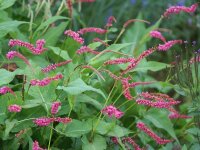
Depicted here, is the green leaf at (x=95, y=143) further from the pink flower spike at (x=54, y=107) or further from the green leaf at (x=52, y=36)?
the green leaf at (x=52, y=36)

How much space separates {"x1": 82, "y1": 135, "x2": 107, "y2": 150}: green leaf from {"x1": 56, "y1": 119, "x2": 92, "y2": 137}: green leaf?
0.09ft

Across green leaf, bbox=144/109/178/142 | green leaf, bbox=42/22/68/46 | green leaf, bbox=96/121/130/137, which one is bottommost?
green leaf, bbox=144/109/178/142

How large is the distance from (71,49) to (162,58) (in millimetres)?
2903

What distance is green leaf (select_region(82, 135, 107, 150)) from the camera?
184 centimetres

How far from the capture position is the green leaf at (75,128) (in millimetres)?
1845

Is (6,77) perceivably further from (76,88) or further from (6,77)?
(76,88)

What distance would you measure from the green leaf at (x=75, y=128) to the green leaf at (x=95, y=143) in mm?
28

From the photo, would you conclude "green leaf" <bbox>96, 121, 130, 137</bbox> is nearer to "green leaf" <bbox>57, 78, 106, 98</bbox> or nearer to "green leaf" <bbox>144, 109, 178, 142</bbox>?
"green leaf" <bbox>57, 78, 106, 98</bbox>

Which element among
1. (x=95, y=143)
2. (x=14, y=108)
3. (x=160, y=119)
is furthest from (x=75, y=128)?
(x=160, y=119)

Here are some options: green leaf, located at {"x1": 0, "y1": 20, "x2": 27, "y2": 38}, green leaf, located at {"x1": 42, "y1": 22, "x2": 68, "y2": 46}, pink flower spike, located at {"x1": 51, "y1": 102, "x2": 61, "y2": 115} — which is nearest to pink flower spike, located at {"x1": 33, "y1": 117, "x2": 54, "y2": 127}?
pink flower spike, located at {"x1": 51, "y1": 102, "x2": 61, "y2": 115}

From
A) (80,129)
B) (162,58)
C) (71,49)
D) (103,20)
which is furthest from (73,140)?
(162,58)

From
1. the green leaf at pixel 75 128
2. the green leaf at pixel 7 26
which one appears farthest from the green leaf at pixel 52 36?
the green leaf at pixel 75 128

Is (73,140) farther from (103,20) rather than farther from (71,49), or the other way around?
(103,20)

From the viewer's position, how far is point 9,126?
175 centimetres
